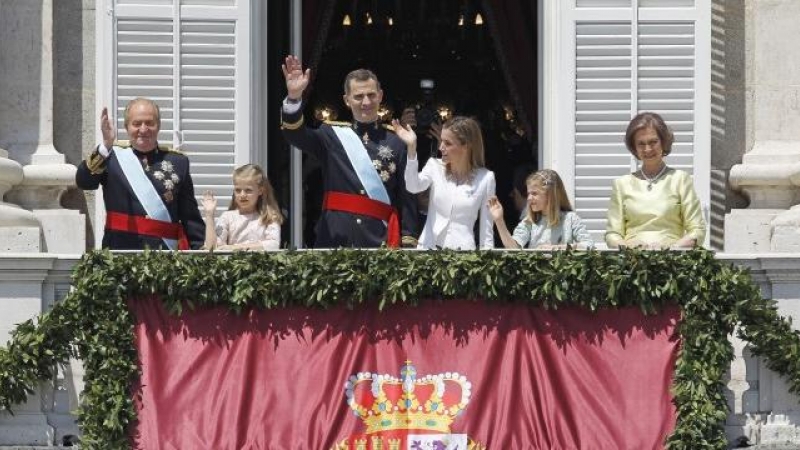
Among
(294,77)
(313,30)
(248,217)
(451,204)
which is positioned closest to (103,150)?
(248,217)

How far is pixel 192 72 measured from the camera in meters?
16.4

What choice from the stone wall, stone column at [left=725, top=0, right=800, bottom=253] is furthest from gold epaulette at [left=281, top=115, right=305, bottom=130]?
stone column at [left=725, top=0, right=800, bottom=253]

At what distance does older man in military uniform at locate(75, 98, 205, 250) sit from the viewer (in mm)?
14906

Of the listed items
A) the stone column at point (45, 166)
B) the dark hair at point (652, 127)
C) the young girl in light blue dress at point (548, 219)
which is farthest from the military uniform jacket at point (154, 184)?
the dark hair at point (652, 127)

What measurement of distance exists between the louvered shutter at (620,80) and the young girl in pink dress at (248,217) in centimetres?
226

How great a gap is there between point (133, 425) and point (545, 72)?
400 centimetres

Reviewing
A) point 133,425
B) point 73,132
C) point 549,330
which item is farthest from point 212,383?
point 73,132

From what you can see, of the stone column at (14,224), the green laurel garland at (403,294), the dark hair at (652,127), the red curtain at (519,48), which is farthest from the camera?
the red curtain at (519,48)

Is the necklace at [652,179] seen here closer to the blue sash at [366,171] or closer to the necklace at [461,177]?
the necklace at [461,177]

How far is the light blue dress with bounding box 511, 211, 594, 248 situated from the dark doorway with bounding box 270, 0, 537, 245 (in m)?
4.88

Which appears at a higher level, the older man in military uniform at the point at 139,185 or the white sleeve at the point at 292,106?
the white sleeve at the point at 292,106

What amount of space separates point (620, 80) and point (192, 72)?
2.76 meters

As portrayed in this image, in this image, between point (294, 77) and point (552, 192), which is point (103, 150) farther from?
point (552, 192)

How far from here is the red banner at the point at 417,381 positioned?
1416cm
